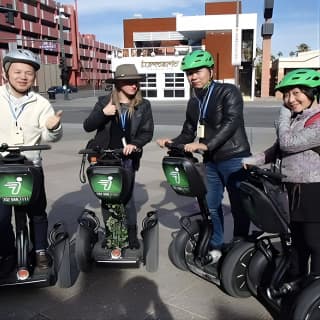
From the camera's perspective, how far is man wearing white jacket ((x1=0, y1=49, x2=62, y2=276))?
3.11 meters

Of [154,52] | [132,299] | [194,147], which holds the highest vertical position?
[154,52]

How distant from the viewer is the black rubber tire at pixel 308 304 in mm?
2451

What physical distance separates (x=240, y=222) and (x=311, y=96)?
1407 millimetres

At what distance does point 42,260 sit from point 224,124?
187 centimetres

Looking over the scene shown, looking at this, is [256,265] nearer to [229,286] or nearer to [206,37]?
[229,286]

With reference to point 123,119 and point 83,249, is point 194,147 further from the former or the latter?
point 83,249

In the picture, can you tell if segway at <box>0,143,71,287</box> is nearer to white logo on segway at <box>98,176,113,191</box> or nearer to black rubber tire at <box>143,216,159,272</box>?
white logo on segway at <box>98,176,113,191</box>

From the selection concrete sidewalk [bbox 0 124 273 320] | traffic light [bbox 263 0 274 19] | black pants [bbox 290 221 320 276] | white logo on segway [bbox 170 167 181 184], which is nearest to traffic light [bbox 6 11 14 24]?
concrete sidewalk [bbox 0 124 273 320]

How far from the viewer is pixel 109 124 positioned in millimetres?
3619

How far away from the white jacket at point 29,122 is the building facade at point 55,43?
51.2m

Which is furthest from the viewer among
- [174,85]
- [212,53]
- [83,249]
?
[212,53]

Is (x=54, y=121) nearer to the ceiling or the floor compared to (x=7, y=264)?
nearer to the ceiling

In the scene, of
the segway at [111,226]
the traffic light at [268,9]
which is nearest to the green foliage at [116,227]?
the segway at [111,226]

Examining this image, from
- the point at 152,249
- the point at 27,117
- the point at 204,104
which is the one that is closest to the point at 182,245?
the point at 152,249
